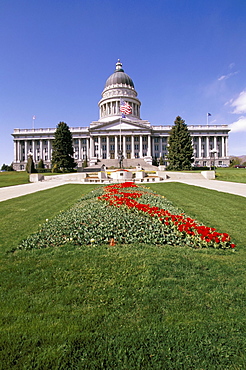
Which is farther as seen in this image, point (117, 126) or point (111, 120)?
point (111, 120)

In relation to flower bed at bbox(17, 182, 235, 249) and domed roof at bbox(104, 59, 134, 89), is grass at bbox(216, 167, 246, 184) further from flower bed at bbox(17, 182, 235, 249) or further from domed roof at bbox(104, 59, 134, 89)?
domed roof at bbox(104, 59, 134, 89)

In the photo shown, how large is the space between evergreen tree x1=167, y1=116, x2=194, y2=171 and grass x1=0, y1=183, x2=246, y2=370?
43045 mm

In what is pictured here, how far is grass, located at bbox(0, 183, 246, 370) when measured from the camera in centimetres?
182

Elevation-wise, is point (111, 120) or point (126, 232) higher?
point (111, 120)

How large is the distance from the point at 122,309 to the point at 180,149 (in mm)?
46018

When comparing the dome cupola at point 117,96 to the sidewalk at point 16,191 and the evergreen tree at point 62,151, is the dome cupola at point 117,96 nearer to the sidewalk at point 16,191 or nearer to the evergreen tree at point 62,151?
the evergreen tree at point 62,151

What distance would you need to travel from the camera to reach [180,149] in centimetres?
4553

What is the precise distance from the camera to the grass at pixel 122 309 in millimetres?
1824

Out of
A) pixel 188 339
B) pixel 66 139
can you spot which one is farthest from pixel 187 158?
pixel 188 339

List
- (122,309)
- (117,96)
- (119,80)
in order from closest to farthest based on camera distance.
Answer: (122,309) → (117,96) → (119,80)

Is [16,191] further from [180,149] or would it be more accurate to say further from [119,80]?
[119,80]

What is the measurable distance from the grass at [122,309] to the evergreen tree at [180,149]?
43045mm

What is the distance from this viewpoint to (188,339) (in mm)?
2008

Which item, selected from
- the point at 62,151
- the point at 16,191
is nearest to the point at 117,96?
the point at 62,151
